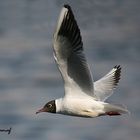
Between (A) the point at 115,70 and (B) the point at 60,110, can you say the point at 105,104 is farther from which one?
(A) the point at 115,70

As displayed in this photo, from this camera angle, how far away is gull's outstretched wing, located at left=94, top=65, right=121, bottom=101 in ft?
66.0

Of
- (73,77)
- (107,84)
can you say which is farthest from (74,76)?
(107,84)

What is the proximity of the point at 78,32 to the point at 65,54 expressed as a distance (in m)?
0.94

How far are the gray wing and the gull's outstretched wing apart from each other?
2661 mm

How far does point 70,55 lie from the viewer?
16484 millimetres

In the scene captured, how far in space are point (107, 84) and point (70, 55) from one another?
4750mm

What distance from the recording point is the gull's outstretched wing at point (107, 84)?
2012 cm

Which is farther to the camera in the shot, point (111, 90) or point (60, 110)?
point (111, 90)

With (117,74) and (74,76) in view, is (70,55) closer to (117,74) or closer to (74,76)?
(74,76)

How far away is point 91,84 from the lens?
1709 centimetres

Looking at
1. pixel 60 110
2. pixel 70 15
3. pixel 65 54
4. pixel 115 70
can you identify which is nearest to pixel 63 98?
pixel 60 110

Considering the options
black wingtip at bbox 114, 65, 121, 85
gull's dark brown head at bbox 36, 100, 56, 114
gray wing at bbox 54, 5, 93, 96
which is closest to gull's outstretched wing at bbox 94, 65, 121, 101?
black wingtip at bbox 114, 65, 121, 85

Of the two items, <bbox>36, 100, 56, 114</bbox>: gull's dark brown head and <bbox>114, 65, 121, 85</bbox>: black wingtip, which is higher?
<bbox>114, 65, 121, 85</bbox>: black wingtip

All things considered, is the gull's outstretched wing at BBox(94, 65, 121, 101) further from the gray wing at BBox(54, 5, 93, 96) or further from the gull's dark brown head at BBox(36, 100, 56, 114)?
the gray wing at BBox(54, 5, 93, 96)
